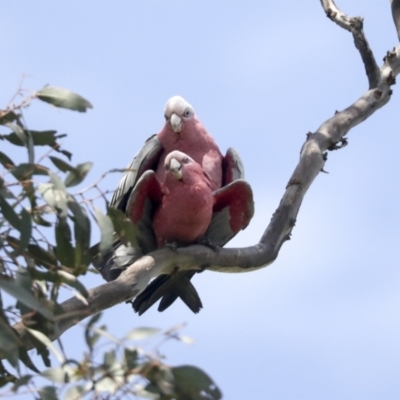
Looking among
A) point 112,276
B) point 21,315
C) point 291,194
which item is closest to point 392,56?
point 291,194

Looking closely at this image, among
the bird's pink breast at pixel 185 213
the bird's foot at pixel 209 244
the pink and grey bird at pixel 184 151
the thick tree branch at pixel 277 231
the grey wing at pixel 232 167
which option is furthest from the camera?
the grey wing at pixel 232 167

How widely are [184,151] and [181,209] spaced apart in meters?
0.46

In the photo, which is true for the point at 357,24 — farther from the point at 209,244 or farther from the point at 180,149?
the point at 209,244

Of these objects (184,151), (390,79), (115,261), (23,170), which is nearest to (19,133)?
(23,170)

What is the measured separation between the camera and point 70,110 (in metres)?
2.86

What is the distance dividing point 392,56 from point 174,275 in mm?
1321

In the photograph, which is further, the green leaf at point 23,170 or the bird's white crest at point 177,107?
the bird's white crest at point 177,107

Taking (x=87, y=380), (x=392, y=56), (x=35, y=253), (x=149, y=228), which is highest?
(x=392, y=56)

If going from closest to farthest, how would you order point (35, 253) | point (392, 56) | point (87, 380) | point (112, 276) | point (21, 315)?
point (87, 380) → point (21, 315) → point (35, 253) → point (112, 276) → point (392, 56)

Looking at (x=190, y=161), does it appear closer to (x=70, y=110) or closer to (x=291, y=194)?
(x=291, y=194)

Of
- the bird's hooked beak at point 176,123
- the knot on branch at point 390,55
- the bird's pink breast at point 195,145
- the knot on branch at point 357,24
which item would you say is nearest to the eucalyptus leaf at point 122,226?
the bird's pink breast at point 195,145

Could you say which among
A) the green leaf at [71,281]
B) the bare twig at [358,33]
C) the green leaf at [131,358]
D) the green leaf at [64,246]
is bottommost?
the green leaf at [131,358]

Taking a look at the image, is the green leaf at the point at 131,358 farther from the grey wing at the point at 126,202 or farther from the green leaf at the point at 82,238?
the grey wing at the point at 126,202

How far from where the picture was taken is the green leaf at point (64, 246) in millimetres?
2840
